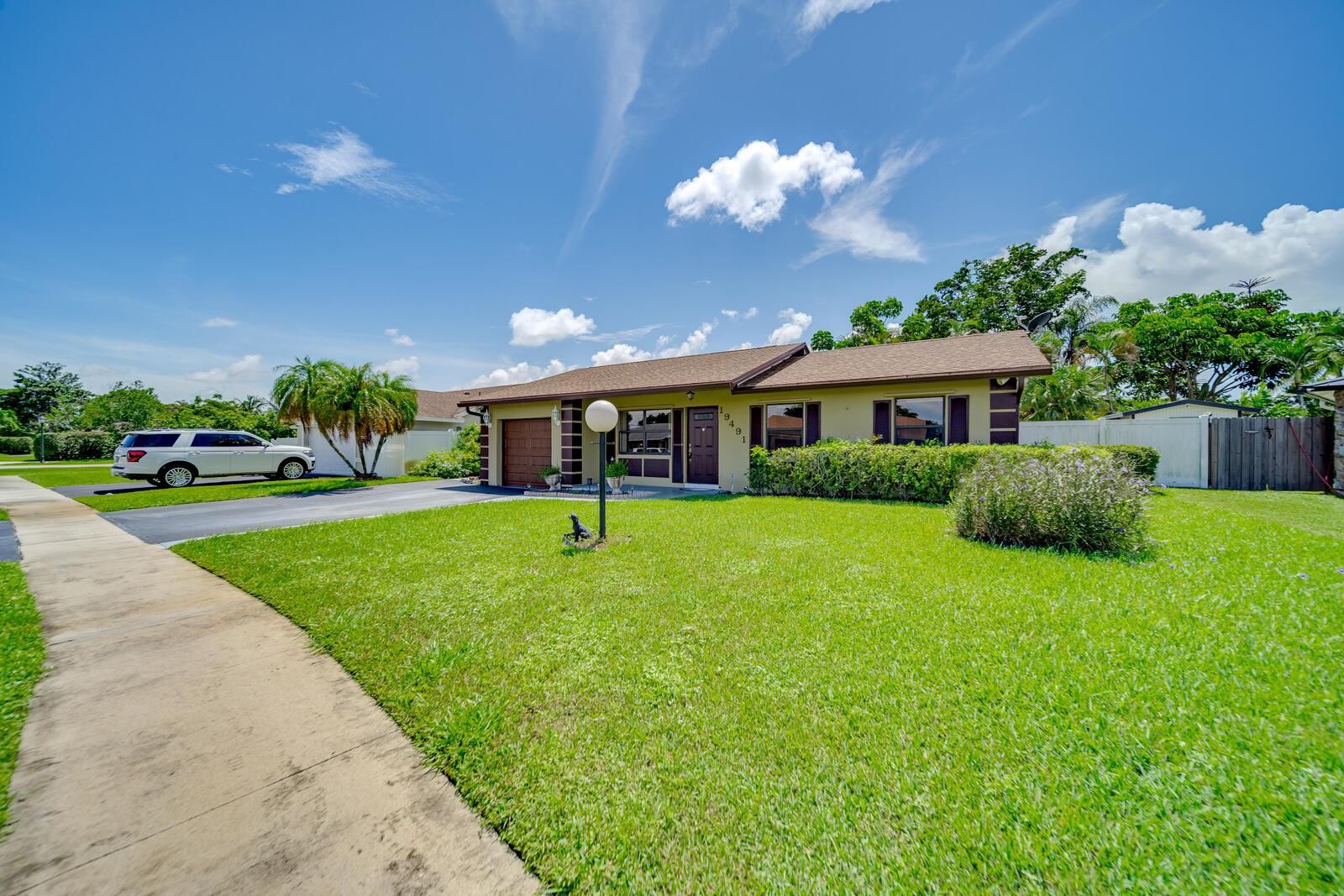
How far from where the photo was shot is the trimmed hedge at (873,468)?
9.12 meters

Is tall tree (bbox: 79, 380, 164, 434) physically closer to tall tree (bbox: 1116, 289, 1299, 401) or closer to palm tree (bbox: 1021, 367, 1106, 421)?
palm tree (bbox: 1021, 367, 1106, 421)

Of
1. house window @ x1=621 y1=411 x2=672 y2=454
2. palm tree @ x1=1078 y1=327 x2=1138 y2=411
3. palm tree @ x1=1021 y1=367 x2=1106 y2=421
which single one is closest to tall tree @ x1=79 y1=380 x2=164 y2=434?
house window @ x1=621 y1=411 x2=672 y2=454

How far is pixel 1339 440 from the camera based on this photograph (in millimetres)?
9711

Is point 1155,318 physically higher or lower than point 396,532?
higher

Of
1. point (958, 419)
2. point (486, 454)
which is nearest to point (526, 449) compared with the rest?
point (486, 454)

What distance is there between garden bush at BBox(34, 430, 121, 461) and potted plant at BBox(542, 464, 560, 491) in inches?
1399

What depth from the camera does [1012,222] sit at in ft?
56.8

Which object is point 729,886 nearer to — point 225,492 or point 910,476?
point 910,476

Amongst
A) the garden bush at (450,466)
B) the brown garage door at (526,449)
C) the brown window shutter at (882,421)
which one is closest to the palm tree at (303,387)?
the garden bush at (450,466)

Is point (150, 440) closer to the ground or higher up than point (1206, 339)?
closer to the ground

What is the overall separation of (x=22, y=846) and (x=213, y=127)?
13.4 meters

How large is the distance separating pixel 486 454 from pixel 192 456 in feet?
27.9

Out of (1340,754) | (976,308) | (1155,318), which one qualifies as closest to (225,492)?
(1340,754)

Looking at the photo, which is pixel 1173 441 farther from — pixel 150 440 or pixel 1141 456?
pixel 150 440
